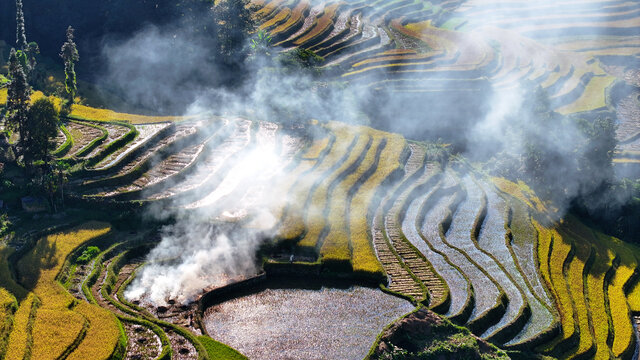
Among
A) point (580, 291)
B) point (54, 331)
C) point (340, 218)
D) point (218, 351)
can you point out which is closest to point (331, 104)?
point (340, 218)

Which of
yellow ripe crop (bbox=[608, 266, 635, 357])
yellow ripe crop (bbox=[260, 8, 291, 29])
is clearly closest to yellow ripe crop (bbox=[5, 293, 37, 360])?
yellow ripe crop (bbox=[608, 266, 635, 357])

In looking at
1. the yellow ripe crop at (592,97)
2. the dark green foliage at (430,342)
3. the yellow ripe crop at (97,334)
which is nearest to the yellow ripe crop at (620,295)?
the dark green foliage at (430,342)

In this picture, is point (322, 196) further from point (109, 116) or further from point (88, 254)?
point (109, 116)

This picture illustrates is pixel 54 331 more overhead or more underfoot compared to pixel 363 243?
more overhead

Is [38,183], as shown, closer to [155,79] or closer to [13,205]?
[13,205]

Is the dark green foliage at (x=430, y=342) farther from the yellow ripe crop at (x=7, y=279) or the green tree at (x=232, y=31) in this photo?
the green tree at (x=232, y=31)

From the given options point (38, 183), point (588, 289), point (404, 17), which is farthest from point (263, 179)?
point (404, 17)

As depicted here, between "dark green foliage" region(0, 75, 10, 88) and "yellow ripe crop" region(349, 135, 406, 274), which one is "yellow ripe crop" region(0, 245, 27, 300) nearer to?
"yellow ripe crop" region(349, 135, 406, 274)
